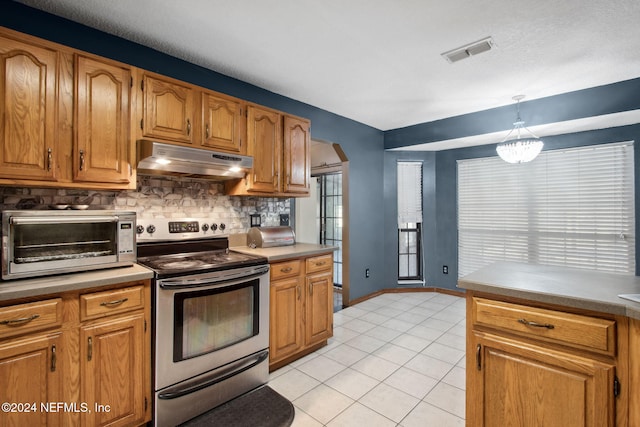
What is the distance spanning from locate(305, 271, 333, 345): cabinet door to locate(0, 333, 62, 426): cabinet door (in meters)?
1.73

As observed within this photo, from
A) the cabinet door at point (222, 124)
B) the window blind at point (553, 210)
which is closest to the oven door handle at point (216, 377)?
the cabinet door at point (222, 124)

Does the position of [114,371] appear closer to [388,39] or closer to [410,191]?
[388,39]

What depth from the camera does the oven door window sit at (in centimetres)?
193

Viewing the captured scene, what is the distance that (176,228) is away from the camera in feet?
8.30

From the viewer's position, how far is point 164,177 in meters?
2.53

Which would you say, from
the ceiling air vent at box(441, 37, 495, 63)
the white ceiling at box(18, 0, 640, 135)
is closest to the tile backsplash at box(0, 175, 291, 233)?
the white ceiling at box(18, 0, 640, 135)

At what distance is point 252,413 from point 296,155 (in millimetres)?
2220

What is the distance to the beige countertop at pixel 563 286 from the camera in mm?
1288

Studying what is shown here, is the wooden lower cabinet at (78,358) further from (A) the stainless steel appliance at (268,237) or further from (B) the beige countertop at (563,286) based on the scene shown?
(B) the beige countertop at (563,286)

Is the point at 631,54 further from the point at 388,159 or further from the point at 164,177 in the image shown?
A: the point at 164,177

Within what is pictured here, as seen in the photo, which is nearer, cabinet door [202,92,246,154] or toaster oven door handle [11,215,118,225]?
toaster oven door handle [11,215,118,225]

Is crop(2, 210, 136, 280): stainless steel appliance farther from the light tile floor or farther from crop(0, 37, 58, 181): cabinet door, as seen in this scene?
the light tile floor

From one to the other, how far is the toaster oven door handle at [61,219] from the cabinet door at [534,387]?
87.4 inches

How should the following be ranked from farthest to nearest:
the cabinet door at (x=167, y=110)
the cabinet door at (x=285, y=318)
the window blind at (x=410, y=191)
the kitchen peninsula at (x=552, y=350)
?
the window blind at (x=410, y=191) < the cabinet door at (x=285, y=318) < the cabinet door at (x=167, y=110) < the kitchen peninsula at (x=552, y=350)
